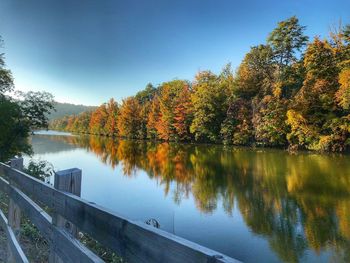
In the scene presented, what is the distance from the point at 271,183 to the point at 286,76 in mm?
21851

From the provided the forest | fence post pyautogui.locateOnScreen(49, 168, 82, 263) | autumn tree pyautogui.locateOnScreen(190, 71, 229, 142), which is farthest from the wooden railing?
autumn tree pyautogui.locateOnScreen(190, 71, 229, 142)

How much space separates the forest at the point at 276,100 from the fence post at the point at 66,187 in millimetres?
25565

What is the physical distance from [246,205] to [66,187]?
849 cm

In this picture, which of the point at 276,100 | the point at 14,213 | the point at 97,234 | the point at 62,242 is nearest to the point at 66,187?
the point at 62,242

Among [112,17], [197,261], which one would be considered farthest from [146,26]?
[197,261]

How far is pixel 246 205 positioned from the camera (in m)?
9.59

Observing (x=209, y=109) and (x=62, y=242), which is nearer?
(x=62, y=242)

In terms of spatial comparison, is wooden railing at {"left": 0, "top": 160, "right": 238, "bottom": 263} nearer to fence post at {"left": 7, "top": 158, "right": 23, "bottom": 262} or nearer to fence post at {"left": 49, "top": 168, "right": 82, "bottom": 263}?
fence post at {"left": 49, "top": 168, "right": 82, "bottom": 263}

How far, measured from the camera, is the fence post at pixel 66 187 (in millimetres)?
1820

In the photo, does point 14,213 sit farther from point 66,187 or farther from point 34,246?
point 66,187

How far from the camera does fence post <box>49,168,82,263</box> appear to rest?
182 cm

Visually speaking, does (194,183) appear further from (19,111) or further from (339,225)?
(19,111)

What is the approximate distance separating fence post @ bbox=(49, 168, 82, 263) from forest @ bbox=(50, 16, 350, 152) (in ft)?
83.9

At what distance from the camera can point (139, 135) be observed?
192 feet
